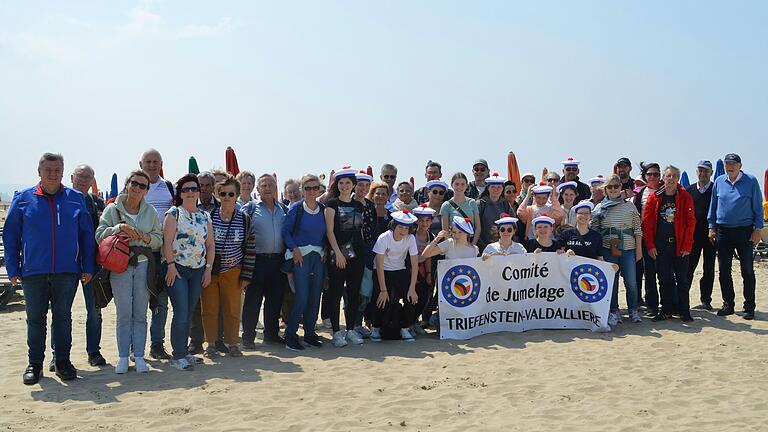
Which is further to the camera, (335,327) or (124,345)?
(335,327)

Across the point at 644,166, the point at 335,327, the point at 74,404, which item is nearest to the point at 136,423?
the point at 74,404

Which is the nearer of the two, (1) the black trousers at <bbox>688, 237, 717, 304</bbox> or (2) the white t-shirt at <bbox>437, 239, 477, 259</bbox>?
(2) the white t-shirt at <bbox>437, 239, 477, 259</bbox>

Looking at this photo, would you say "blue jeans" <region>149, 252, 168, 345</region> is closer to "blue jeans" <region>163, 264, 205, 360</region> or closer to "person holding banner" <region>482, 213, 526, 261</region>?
"blue jeans" <region>163, 264, 205, 360</region>

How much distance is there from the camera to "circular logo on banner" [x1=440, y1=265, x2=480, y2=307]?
8164 millimetres

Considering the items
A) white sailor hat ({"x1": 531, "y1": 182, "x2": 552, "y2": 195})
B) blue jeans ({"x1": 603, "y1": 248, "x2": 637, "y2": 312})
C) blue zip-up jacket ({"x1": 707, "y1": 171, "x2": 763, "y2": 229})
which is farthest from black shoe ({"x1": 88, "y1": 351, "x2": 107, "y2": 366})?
blue zip-up jacket ({"x1": 707, "y1": 171, "x2": 763, "y2": 229})

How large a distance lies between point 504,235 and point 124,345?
4.81 m

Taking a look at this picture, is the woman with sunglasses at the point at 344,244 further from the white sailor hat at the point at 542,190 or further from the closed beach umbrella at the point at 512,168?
the closed beach umbrella at the point at 512,168

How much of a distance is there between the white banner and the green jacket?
3.58 m

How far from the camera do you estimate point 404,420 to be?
517 centimetres

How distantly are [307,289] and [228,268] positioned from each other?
0.99m

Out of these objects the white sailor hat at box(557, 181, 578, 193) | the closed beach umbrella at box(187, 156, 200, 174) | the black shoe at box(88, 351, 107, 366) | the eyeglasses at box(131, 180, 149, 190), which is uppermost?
the closed beach umbrella at box(187, 156, 200, 174)

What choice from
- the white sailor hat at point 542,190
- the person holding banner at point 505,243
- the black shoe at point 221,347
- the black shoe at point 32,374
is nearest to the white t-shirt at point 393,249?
the person holding banner at point 505,243

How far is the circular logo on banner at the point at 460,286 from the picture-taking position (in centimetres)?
816

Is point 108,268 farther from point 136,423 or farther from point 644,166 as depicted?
point 644,166
